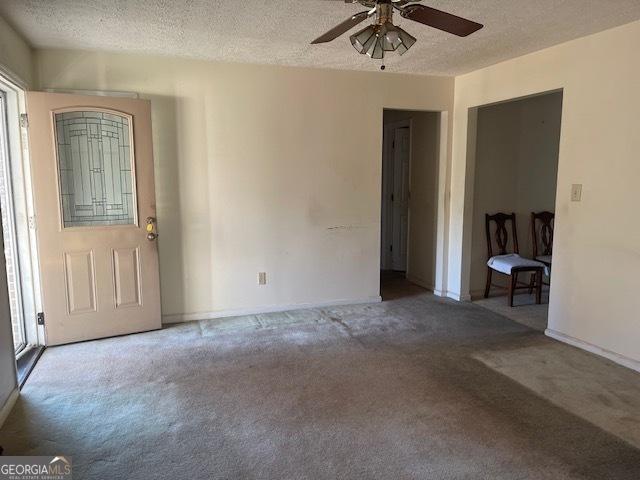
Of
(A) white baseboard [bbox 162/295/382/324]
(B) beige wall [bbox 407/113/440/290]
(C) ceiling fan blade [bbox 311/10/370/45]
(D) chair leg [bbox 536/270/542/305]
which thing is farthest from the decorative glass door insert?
(D) chair leg [bbox 536/270/542/305]

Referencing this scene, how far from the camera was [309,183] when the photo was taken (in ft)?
14.5

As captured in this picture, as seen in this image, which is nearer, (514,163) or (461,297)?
(461,297)

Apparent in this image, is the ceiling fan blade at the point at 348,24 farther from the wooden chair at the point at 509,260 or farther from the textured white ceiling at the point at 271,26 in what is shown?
the wooden chair at the point at 509,260

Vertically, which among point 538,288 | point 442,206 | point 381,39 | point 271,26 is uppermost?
point 271,26

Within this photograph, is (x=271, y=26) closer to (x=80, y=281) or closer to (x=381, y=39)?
(x=381, y=39)

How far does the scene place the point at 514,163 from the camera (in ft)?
16.7

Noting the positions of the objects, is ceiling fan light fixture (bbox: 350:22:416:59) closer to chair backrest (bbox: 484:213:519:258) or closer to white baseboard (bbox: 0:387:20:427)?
white baseboard (bbox: 0:387:20:427)

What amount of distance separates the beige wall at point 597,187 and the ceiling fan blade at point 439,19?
1.64 m

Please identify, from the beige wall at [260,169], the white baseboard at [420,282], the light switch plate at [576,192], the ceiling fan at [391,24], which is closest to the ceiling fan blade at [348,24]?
the ceiling fan at [391,24]

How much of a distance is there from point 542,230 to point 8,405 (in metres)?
5.19

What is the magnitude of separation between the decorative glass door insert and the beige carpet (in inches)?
Answer: 41.5

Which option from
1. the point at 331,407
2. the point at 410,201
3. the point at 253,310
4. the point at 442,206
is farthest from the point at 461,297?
the point at 331,407

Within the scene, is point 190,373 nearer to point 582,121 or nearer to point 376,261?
point 376,261

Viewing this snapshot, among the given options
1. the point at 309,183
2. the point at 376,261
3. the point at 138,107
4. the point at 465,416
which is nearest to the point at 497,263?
the point at 376,261
